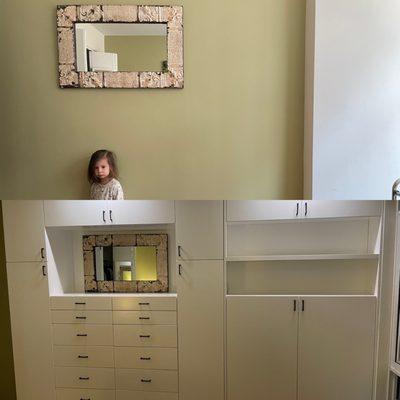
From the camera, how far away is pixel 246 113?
1229 mm

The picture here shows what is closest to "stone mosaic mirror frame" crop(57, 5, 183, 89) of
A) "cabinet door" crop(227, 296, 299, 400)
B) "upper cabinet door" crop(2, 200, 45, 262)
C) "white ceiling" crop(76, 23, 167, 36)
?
"white ceiling" crop(76, 23, 167, 36)

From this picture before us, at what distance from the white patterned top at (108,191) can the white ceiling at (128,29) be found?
0.62 m

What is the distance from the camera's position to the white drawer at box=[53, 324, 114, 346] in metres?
1.15

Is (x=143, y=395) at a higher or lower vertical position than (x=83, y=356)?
lower

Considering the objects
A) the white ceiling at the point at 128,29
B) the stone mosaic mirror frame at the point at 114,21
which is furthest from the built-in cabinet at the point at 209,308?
Result: the white ceiling at the point at 128,29

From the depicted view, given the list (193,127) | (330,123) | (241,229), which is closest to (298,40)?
(330,123)

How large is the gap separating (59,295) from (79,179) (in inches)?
19.2

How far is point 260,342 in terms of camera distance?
1.18 meters

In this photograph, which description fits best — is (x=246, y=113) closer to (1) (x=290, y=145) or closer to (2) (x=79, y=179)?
(1) (x=290, y=145)

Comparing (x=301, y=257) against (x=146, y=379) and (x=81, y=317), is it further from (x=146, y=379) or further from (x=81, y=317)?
(x=81, y=317)

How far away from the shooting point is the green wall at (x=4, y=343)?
1133mm

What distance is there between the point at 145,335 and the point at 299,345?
65cm

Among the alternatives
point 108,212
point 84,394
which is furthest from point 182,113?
point 84,394

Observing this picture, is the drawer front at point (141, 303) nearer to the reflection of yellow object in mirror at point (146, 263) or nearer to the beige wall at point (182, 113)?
the reflection of yellow object in mirror at point (146, 263)
